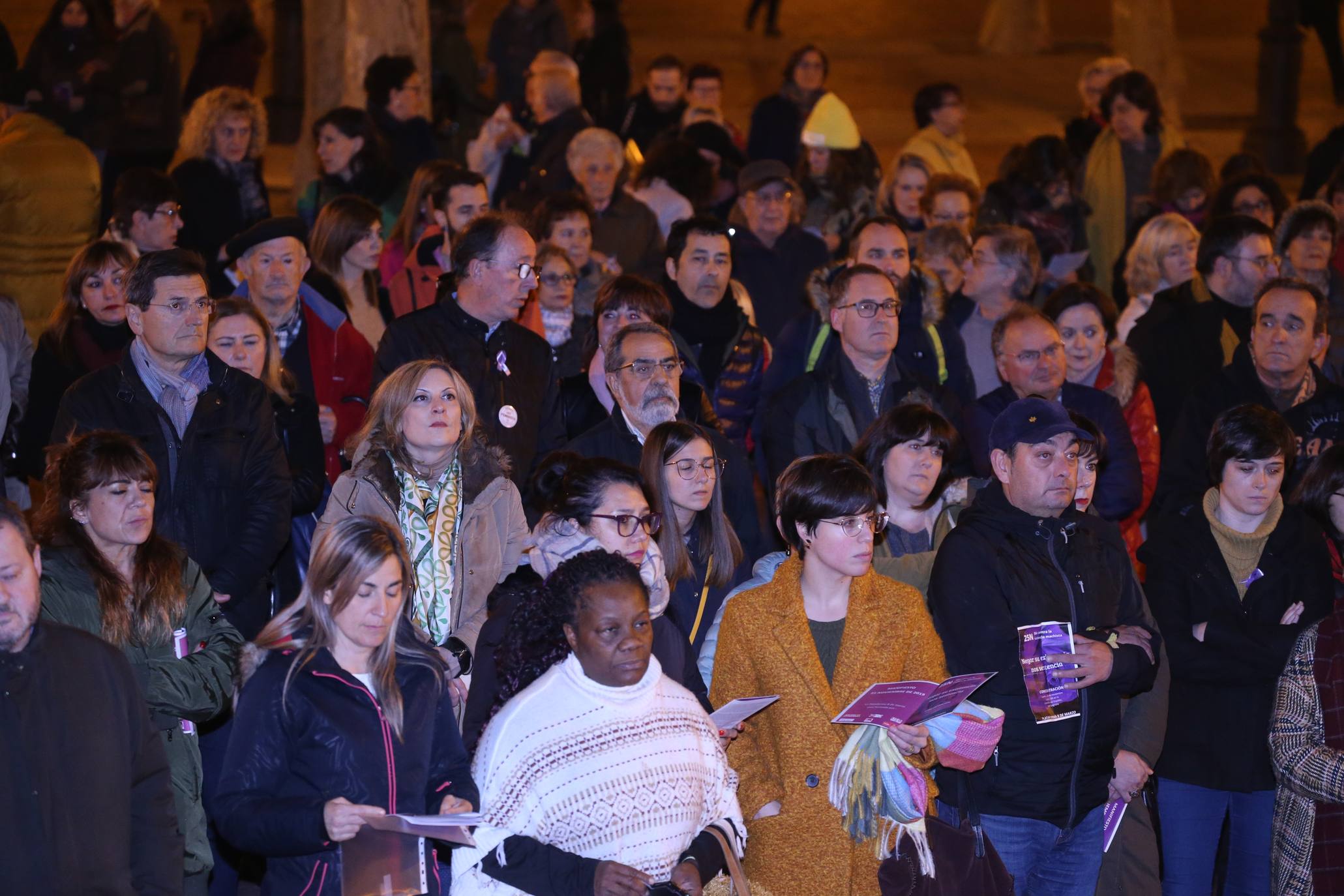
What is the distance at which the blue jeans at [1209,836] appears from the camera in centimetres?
580

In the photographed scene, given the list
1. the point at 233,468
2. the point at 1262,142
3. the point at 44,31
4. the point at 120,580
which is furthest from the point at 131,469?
the point at 1262,142

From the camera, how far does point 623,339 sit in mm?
6297

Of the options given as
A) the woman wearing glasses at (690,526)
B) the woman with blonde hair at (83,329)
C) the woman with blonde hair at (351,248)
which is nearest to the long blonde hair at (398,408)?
the woman wearing glasses at (690,526)

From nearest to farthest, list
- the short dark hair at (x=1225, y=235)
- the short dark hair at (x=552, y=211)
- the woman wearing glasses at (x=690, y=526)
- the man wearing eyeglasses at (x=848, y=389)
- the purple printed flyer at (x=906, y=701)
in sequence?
the purple printed flyer at (x=906, y=701) < the woman wearing glasses at (x=690, y=526) < the man wearing eyeglasses at (x=848, y=389) < the short dark hair at (x=1225, y=235) < the short dark hair at (x=552, y=211)

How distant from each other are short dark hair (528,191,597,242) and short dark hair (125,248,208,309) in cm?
268

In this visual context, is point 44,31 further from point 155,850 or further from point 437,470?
point 155,850

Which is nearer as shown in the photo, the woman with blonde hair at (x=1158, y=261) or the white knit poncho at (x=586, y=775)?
the white knit poncho at (x=586, y=775)

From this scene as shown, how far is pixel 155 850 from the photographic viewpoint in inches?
160

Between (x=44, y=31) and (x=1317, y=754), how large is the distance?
984 cm

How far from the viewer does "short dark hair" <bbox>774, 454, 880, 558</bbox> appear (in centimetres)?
493

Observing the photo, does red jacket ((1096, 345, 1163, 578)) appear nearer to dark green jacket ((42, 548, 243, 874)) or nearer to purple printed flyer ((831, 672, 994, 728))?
purple printed flyer ((831, 672, 994, 728))

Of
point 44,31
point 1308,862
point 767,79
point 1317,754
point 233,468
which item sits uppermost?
point 767,79

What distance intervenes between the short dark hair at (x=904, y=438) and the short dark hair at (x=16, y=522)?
2.87 m

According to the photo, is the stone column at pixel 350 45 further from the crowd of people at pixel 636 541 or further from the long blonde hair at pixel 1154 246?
the long blonde hair at pixel 1154 246
